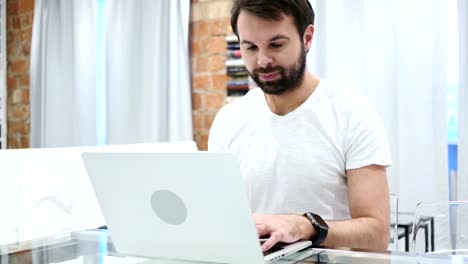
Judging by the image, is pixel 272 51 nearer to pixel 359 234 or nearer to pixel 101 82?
pixel 359 234

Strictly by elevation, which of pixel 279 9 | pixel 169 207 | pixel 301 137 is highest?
pixel 279 9

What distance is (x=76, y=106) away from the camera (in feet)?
12.8

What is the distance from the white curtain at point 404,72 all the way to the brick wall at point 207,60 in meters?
0.76

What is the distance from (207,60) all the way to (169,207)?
2.60 m

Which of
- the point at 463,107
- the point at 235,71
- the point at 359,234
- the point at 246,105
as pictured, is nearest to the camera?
the point at 359,234

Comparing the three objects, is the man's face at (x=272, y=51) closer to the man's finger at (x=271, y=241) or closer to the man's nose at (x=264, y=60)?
the man's nose at (x=264, y=60)

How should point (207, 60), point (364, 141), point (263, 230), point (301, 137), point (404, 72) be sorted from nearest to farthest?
1. point (263, 230)
2. point (364, 141)
3. point (301, 137)
4. point (404, 72)
5. point (207, 60)

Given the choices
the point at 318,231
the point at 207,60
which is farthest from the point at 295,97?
the point at 207,60

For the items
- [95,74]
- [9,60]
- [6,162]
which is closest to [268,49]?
[6,162]

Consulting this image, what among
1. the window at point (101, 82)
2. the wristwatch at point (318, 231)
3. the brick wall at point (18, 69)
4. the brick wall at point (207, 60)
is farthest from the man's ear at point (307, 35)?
the brick wall at point (18, 69)

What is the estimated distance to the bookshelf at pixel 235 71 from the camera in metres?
3.34

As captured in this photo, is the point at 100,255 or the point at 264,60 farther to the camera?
the point at 264,60

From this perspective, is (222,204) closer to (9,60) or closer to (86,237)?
(86,237)

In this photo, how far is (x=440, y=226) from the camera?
39.7 inches
